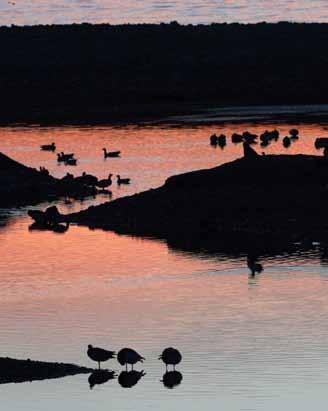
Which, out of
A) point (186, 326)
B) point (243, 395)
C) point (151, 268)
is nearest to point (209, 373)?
point (243, 395)

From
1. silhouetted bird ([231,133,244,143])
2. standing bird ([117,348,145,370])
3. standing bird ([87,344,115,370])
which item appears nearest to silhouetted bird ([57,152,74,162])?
silhouetted bird ([231,133,244,143])

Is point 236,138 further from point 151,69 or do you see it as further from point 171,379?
point 171,379

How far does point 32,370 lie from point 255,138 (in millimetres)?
50065

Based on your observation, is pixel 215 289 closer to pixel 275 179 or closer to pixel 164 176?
pixel 275 179

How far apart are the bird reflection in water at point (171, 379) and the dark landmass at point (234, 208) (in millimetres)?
17915

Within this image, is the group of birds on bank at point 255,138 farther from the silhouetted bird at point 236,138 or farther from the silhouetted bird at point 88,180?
the silhouetted bird at point 88,180

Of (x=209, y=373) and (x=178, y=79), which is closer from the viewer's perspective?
A: (x=209, y=373)

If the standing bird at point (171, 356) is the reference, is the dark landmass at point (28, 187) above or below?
above

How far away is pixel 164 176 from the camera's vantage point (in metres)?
70.1

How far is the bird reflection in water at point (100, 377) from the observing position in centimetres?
3459

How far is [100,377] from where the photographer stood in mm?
34969

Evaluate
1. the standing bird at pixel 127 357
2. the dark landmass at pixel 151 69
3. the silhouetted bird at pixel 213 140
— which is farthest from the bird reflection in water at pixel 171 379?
the dark landmass at pixel 151 69

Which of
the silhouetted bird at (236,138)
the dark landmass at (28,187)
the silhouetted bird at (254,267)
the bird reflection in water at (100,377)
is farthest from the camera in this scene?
the silhouetted bird at (236,138)

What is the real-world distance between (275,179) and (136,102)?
54391 millimetres
